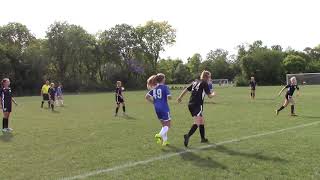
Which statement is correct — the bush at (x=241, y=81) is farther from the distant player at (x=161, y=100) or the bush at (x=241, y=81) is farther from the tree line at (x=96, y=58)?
the distant player at (x=161, y=100)

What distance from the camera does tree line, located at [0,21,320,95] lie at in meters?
86.6

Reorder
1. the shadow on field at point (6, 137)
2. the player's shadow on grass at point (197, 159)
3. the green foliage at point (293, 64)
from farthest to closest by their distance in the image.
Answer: the green foliage at point (293, 64), the shadow on field at point (6, 137), the player's shadow on grass at point (197, 159)

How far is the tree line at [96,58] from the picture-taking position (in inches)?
3410

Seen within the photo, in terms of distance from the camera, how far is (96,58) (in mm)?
98750

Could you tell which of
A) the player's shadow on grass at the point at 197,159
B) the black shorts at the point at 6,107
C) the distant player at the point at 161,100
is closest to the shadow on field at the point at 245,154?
the player's shadow on grass at the point at 197,159

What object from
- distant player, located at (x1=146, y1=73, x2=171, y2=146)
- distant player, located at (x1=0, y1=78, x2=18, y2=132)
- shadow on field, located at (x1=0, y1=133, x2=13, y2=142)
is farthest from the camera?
distant player, located at (x1=0, y1=78, x2=18, y2=132)

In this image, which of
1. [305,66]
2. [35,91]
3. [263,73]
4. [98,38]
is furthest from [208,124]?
[305,66]

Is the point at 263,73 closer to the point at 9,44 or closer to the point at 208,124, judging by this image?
the point at 9,44

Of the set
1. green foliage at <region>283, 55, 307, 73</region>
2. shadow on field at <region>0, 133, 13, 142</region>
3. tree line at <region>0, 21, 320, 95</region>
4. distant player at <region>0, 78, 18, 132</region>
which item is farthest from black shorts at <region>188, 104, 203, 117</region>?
green foliage at <region>283, 55, 307, 73</region>

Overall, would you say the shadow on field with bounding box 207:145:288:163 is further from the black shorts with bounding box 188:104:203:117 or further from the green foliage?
the green foliage

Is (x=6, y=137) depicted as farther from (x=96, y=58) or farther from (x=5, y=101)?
(x=96, y=58)

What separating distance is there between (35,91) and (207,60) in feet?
226

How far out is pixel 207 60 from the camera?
144125 millimetres

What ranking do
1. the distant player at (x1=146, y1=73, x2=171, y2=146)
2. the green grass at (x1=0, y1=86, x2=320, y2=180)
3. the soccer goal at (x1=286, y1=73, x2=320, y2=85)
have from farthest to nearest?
the soccer goal at (x1=286, y1=73, x2=320, y2=85), the distant player at (x1=146, y1=73, x2=171, y2=146), the green grass at (x1=0, y1=86, x2=320, y2=180)
